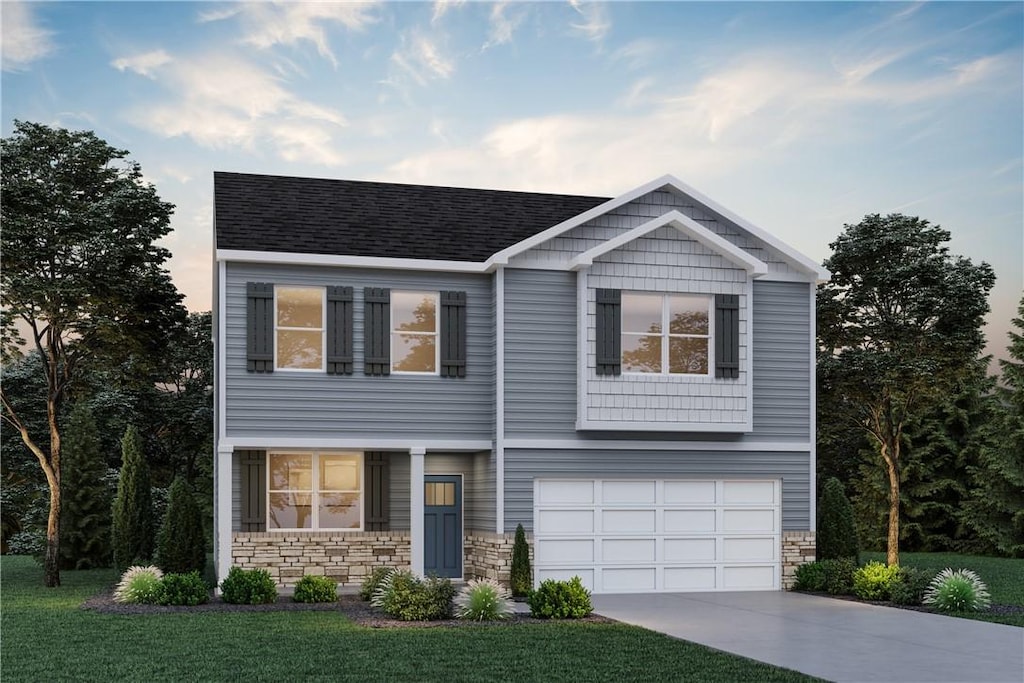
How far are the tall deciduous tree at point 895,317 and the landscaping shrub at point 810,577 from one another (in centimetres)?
604

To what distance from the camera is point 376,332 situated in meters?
19.2

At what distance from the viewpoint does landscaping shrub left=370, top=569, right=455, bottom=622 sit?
15.3m

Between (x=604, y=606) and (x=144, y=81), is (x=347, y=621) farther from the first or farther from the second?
(x=144, y=81)

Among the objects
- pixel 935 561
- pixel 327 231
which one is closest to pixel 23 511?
pixel 327 231

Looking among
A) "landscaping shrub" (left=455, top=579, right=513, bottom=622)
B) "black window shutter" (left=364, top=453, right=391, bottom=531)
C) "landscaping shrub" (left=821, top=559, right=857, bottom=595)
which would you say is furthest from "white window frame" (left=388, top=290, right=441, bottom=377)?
"landscaping shrub" (left=821, top=559, right=857, bottom=595)

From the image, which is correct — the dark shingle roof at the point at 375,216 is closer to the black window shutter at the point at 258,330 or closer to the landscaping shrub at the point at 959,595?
the black window shutter at the point at 258,330

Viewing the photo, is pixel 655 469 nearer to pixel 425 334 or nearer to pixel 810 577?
pixel 810 577

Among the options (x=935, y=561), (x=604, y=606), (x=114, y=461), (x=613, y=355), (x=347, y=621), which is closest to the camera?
(x=347, y=621)

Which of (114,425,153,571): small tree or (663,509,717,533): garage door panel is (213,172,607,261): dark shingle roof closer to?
(663,509,717,533): garage door panel

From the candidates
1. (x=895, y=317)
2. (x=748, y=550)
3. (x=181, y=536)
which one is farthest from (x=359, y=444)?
(x=895, y=317)

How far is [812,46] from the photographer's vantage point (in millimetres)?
21828

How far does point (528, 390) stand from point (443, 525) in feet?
11.0

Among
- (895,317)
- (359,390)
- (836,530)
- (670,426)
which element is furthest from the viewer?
(895,317)

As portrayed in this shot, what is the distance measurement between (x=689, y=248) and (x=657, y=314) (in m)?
1.26
